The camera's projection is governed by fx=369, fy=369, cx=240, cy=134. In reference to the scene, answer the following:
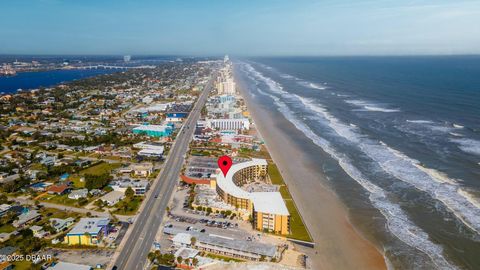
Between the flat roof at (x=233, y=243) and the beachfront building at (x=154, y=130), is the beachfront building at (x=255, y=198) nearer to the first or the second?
the flat roof at (x=233, y=243)

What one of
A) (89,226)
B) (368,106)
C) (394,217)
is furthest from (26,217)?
(368,106)

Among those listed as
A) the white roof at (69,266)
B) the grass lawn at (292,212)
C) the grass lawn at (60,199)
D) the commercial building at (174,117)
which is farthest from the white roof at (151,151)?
the white roof at (69,266)

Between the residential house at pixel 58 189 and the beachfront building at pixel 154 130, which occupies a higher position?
the beachfront building at pixel 154 130

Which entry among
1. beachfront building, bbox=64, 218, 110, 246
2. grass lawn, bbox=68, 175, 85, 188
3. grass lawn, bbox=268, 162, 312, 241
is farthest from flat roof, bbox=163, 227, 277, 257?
grass lawn, bbox=68, 175, 85, 188

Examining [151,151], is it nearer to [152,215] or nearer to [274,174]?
[274,174]

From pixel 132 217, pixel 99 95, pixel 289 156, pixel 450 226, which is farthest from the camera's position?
pixel 99 95

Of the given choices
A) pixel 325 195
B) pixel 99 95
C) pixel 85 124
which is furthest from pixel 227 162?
pixel 99 95

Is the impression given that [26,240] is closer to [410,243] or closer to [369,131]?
[410,243]
